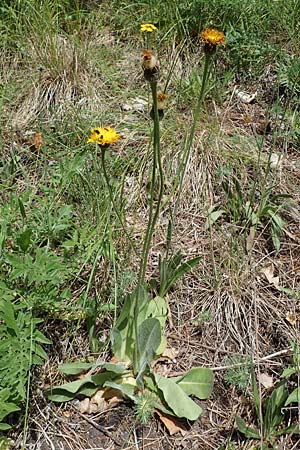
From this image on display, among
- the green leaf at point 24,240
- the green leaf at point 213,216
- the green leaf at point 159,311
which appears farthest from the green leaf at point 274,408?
the green leaf at point 24,240

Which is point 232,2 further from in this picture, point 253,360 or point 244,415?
point 244,415

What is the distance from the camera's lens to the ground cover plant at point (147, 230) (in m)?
1.66

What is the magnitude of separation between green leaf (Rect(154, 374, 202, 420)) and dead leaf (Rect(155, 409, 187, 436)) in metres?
0.05

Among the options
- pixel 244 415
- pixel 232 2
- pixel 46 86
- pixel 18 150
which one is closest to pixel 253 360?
pixel 244 415

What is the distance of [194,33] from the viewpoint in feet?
9.35

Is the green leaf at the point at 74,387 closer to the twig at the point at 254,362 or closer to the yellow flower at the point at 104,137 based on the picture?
the twig at the point at 254,362

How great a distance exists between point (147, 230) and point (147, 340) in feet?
1.16

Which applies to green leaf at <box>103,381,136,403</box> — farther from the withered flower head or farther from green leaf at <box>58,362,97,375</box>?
the withered flower head

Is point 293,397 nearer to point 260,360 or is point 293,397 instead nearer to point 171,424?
point 260,360

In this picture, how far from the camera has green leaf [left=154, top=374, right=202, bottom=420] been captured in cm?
167

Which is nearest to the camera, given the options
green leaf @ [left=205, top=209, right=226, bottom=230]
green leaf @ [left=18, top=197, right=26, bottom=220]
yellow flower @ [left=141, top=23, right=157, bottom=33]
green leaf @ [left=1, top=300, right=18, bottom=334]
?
green leaf @ [left=1, top=300, right=18, bottom=334]

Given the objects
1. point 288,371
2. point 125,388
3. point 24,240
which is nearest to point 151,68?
point 24,240

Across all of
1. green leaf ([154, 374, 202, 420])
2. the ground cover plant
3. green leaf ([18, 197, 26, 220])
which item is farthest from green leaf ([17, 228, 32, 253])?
green leaf ([154, 374, 202, 420])

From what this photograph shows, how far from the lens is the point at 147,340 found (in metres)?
1.69
